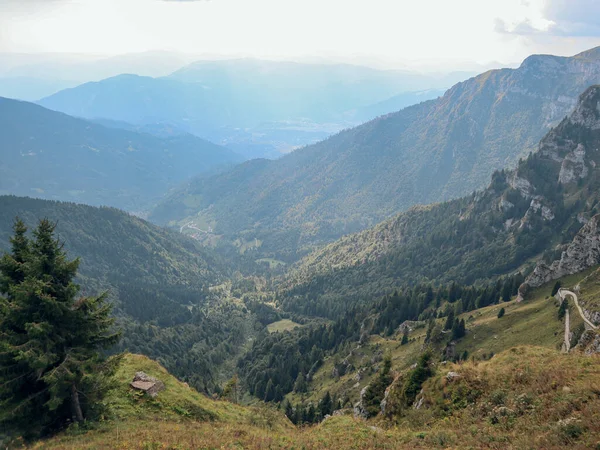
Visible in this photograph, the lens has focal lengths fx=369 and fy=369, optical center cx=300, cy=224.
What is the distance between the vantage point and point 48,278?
2917 cm

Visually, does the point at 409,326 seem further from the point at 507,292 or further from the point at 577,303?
the point at 577,303

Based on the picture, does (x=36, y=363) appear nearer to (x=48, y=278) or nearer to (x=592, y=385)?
(x=48, y=278)

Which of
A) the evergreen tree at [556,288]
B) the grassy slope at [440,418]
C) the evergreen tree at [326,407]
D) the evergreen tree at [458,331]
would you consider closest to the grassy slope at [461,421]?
the grassy slope at [440,418]

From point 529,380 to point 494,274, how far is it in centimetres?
17350

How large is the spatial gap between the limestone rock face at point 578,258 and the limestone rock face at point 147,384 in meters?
95.0

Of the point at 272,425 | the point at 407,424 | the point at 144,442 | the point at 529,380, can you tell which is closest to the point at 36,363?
the point at 144,442

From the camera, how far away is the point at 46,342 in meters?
28.5

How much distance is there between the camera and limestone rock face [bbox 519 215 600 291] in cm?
9025

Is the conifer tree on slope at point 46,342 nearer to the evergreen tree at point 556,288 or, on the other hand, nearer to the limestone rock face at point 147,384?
the limestone rock face at point 147,384

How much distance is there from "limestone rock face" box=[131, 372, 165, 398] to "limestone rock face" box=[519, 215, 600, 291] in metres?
95.0

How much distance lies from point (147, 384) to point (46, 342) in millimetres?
13673

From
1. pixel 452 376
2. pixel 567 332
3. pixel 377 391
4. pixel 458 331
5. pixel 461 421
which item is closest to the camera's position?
pixel 461 421

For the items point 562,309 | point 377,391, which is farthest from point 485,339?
point 377,391

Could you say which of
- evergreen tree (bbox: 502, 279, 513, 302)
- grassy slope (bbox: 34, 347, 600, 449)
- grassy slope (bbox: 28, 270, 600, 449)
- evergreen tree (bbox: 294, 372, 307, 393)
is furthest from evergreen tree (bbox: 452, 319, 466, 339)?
evergreen tree (bbox: 294, 372, 307, 393)
